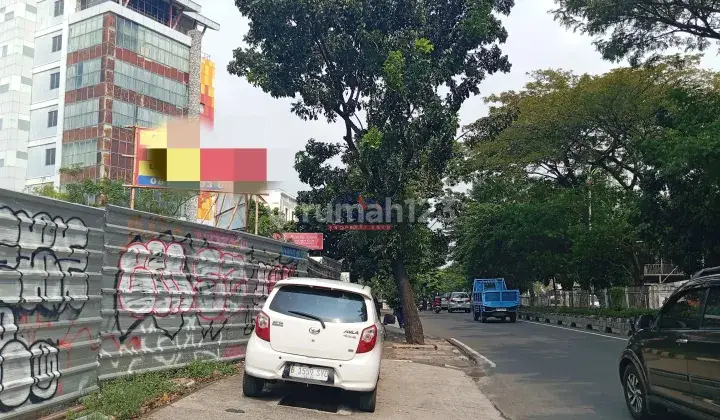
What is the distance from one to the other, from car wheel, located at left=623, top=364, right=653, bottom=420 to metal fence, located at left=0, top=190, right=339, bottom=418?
19.2 feet

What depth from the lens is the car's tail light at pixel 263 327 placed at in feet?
23.4

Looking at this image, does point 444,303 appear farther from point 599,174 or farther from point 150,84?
point 150,84

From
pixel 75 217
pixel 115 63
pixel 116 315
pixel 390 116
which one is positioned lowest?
pixel 116 315

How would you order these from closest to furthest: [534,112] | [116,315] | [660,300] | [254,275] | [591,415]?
1. [116,315]
2. [591,415]
3. [254,275]
4. [660,300]
5. [534,112]

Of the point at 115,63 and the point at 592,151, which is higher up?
the point at 115,63

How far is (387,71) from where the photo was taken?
14727mm

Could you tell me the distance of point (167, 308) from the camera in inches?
316

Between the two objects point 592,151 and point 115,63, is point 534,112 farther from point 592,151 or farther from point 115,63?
point 115,63

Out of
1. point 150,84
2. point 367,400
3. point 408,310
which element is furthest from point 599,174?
point 150,84

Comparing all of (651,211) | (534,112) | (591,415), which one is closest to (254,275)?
(591,415)

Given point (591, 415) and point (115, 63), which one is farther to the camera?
point (115, 63)

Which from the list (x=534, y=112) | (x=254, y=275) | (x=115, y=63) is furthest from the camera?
(x=115, y=63)

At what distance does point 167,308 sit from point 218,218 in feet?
74.5

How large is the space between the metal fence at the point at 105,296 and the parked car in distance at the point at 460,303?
143ft
